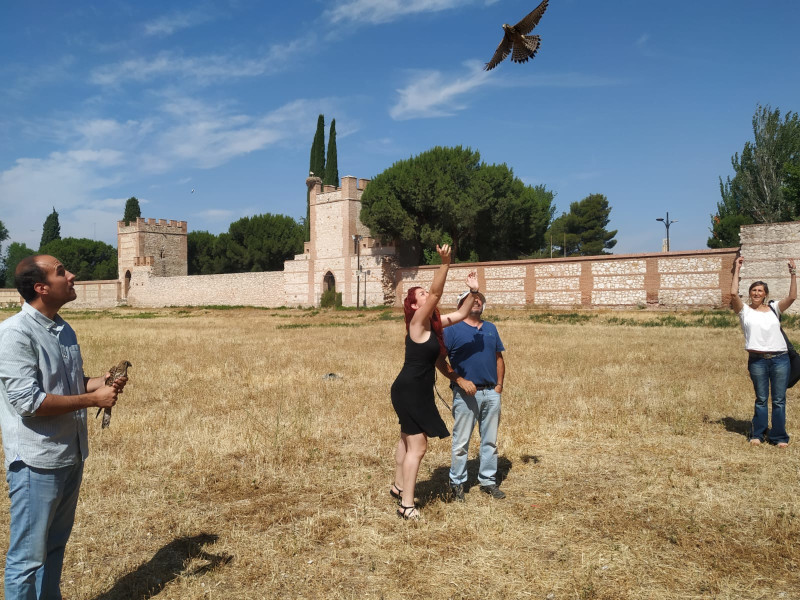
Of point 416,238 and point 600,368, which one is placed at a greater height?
point 416,238

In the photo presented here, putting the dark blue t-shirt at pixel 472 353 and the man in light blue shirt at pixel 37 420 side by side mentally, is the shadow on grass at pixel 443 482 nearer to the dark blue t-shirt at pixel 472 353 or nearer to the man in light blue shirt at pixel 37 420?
the dark blue t-shirt at pixel 472 353

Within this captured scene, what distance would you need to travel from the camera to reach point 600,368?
42.0ft

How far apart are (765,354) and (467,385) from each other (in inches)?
167

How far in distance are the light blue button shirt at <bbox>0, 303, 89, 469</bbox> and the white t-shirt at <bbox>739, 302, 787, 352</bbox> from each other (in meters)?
7.07

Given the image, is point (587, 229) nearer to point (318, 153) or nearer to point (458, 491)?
point (318, 153)

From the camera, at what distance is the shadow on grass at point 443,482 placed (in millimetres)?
5695

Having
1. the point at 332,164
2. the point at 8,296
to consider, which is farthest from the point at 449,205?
the point at 8,296

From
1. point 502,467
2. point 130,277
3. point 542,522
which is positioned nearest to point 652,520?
point 542,522

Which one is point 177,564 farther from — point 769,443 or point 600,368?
point 600,368

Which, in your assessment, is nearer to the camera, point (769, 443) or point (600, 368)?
point (769, 443)

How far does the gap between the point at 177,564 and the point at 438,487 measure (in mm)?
2550

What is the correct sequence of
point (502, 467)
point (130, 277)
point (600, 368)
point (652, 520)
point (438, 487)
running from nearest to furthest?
point (652, 520) < point (438, 487) < point (502, 467) < point (600, 368) < point (130, 277)

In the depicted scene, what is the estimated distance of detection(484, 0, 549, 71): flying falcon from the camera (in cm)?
717

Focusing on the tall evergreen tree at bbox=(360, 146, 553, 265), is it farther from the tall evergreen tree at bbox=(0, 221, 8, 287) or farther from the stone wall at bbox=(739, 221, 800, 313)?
the tall evergreen tree at bbox=(0, 221, 8, 287)
